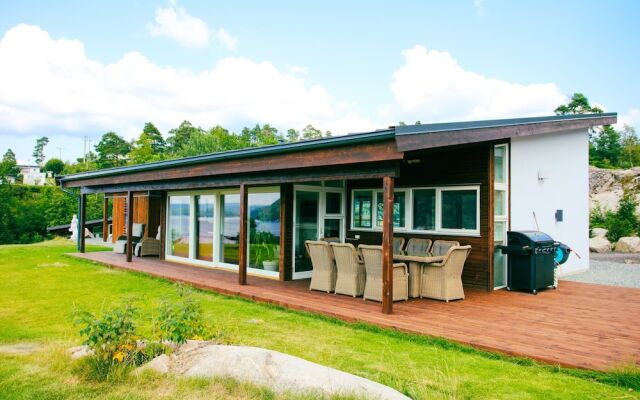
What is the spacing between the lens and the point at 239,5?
15.7 metres

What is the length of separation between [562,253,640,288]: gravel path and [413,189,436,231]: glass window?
3554 mm

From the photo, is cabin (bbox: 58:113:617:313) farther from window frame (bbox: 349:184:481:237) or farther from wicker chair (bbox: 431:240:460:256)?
wicker chair (bbox: 431:240:460:256)

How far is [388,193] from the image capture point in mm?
5715

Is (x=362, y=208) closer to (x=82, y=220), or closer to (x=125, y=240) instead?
(x=125, y=240)

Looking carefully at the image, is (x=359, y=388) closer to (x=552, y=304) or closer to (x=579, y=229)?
(x=552, y=304)

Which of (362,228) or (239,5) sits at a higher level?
(239,5)

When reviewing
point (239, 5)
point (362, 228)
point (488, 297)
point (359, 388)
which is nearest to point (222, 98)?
point (239, 5)

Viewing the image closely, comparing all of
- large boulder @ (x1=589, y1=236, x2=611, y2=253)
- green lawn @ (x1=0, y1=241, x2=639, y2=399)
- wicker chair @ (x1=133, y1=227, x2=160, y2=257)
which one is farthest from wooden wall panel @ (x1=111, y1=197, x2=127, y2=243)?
large boulder @ (x1=589, y1=236, x2=611, y2=253)

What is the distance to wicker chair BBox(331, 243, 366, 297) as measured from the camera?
22.6 feet

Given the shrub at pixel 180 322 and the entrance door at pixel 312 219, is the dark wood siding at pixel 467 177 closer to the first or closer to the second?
the entrance door at pixel 312 219

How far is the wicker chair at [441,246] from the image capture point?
7.69 metres

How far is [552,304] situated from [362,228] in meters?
3.96

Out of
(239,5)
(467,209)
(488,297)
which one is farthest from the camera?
(239,5)

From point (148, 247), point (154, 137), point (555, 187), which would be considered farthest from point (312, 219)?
point (154, 137)
